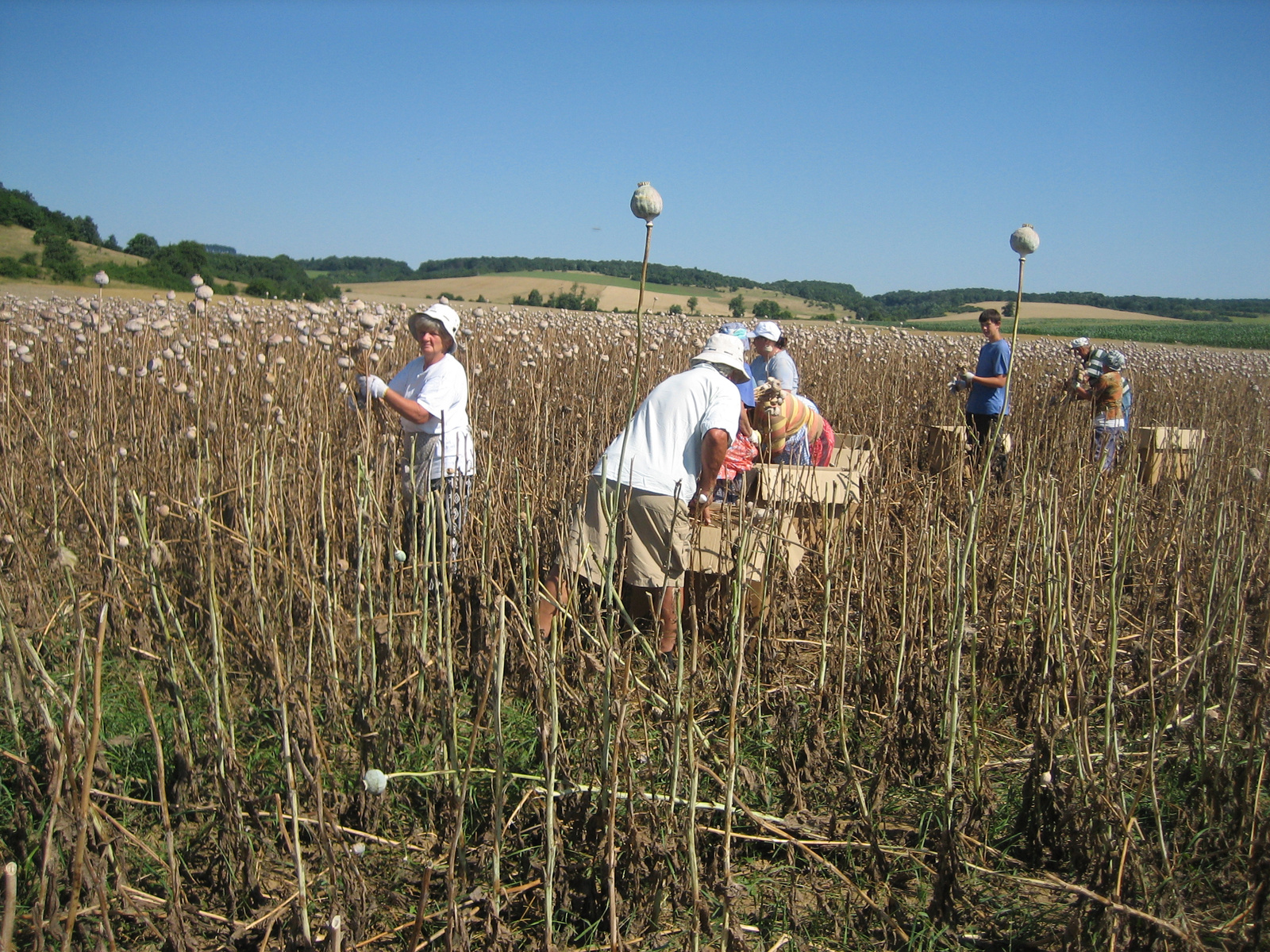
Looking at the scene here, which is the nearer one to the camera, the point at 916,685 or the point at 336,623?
the point at 336,623

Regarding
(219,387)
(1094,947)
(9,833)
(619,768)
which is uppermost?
(219,387)

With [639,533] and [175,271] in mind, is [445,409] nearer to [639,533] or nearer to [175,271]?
[639,533]

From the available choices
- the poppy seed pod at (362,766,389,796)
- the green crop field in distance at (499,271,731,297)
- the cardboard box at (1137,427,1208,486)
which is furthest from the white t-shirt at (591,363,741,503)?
the green crop field in distance at (499,271,731,297)

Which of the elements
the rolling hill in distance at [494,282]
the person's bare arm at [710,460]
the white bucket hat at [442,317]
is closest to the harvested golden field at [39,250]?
the rolling hill in distance at [494,282]

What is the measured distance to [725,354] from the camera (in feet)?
10.4

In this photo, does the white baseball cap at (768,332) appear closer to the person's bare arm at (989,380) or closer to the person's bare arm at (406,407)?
the person's bare arm at (989,380)

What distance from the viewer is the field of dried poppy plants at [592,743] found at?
1.62 m

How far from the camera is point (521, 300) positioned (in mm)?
28172

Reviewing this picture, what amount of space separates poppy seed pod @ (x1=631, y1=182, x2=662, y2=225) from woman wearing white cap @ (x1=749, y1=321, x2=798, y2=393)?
→ 3.89m

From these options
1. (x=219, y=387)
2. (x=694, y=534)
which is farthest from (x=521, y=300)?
(x=694, y=534)

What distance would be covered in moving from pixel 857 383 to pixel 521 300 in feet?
69.4

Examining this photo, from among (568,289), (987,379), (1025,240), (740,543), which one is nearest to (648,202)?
(740,543)

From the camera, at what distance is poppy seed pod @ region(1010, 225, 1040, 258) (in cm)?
213

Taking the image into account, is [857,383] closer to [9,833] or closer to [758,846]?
[758,846]
